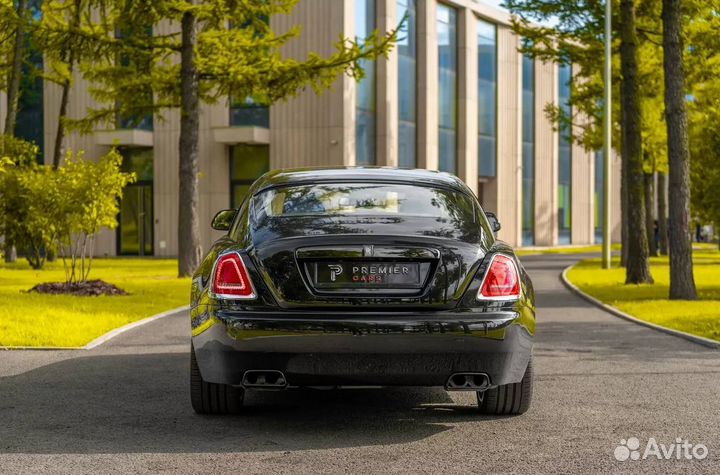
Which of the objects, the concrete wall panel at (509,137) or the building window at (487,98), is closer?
the building window at (487,98)

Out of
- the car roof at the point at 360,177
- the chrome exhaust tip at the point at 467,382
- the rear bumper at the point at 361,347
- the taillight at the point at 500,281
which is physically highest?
the car roof at the point at 360,177

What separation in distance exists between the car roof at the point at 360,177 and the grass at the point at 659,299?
5630 millimetres

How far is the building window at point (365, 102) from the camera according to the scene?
124 ft

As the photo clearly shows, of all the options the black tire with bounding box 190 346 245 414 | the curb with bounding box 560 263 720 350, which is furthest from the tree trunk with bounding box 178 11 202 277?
the black tire with bounding box 190 346 245 414

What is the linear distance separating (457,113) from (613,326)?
34.0m

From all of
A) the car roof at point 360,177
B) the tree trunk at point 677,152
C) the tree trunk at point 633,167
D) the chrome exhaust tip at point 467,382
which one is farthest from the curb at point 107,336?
the tree trunk at point 633,167

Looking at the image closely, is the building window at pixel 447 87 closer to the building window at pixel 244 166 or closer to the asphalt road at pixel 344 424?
the building window at pixel 244 166

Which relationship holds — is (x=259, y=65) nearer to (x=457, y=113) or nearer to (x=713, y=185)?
(x=713, y=185)

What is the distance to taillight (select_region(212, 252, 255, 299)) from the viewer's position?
19.3ft

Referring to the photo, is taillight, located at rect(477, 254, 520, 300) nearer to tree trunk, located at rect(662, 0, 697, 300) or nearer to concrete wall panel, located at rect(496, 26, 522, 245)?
tree trunk, located at rect(662, 0, 697, 300)

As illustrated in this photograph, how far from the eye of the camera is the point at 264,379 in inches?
229

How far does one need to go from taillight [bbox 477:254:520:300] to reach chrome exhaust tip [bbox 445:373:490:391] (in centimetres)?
42

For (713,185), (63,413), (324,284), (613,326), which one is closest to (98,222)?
(613,326)

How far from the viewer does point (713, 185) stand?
3228cm
